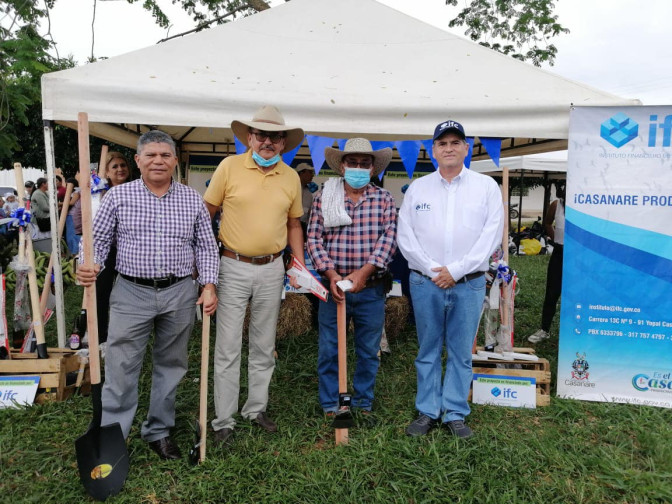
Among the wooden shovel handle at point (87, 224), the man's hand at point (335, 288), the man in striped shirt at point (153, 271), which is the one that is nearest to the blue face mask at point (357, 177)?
the man's hand at point (335, 288)

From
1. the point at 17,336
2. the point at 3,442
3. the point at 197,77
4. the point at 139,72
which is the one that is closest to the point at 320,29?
the point at 197,77

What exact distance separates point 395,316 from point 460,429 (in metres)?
2.13

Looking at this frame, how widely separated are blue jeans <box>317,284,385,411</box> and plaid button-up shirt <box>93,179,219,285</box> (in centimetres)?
104

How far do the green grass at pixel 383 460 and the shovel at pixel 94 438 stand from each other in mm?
84

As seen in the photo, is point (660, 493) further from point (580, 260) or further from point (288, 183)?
point (288, 183)

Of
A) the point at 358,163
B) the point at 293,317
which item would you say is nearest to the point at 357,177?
the point at 358,163

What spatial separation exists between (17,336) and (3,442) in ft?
4.24

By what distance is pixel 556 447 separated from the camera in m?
2.89

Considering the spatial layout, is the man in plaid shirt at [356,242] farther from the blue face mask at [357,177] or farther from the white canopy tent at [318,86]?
the white canopy tent at [318,86]

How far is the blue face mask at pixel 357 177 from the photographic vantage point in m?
3.00

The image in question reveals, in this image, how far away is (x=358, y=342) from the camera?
3180 mm

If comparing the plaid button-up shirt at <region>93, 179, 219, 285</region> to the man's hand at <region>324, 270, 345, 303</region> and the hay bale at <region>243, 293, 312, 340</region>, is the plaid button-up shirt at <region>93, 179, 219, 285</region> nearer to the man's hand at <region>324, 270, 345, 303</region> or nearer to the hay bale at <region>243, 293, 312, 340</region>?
the man's hand at <region>324, 270, 345, 303</region>

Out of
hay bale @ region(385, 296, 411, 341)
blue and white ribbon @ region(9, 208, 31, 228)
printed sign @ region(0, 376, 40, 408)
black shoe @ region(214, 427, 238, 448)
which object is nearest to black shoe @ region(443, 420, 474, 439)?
black shoe @ region(214, 427, 238, 448)

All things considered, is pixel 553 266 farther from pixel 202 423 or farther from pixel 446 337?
pixel 202 423
